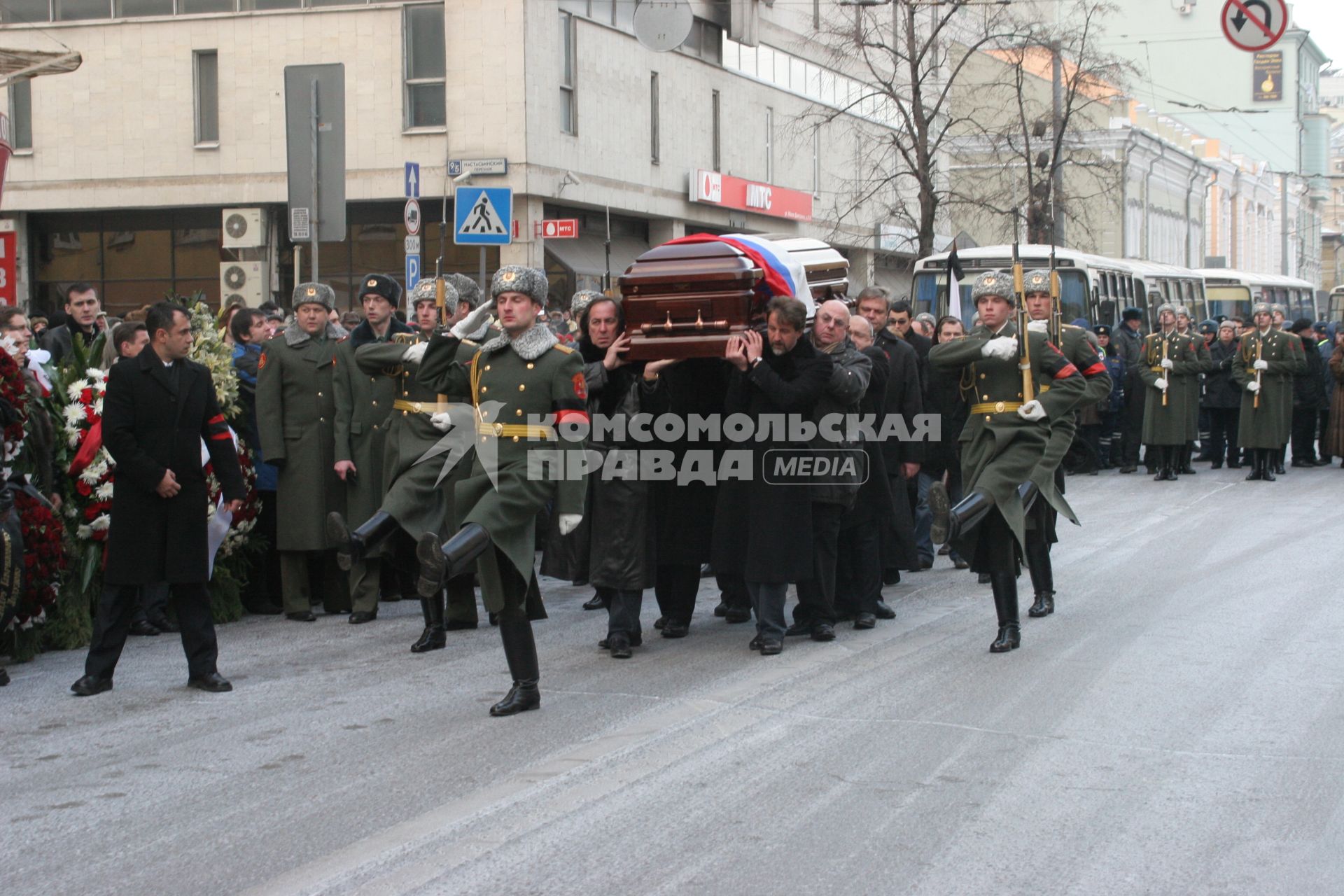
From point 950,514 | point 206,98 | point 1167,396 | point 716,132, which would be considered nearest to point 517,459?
point 950,514

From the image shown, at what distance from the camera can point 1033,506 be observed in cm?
948

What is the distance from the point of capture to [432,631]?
361 inches

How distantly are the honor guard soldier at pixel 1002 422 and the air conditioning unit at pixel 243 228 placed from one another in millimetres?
21227

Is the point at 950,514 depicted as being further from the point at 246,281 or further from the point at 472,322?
the point at 246,281

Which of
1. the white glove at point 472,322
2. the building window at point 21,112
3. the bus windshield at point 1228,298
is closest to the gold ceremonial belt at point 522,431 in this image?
the white glove at point 472,322

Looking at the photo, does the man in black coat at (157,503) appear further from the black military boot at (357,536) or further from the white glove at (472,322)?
the white glove at (472,322)

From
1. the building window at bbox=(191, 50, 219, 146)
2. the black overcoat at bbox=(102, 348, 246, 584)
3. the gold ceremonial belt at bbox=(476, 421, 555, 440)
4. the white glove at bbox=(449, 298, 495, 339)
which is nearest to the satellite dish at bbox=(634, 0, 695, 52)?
the building window at bbox=(191, 50, 219, 146)

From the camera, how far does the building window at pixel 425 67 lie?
28.1 meters

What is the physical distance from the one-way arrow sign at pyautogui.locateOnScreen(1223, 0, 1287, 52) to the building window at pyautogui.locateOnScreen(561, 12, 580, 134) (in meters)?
12.2

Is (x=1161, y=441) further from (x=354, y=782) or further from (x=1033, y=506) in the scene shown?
(x=354, y=782)

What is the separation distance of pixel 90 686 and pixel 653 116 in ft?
86.1

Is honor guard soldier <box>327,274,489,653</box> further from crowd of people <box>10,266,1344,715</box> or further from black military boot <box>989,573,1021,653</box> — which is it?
black military boot <box>989,573,1021,653</box>

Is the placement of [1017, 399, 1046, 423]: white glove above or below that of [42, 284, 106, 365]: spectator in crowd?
below

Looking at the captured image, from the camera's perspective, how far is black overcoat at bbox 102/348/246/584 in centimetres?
788
